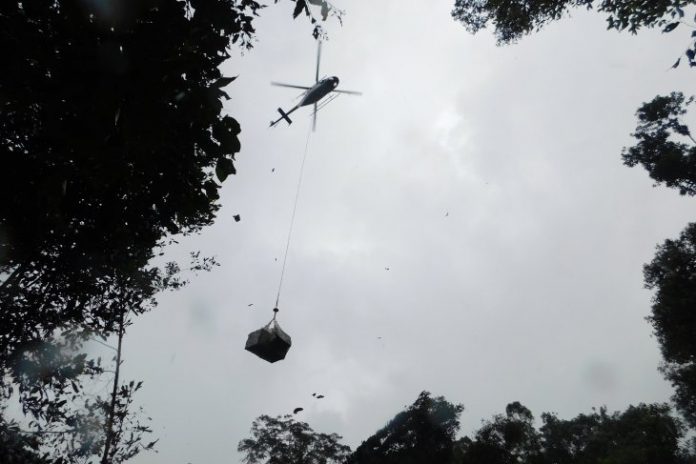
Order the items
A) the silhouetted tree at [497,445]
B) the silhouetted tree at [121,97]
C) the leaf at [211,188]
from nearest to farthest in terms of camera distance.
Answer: the silhouetted tree at [121,97] < the leaf at [211,188] < the silhouetted tree at [497,445]

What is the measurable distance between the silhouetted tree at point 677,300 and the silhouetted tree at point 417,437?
77.5 feet

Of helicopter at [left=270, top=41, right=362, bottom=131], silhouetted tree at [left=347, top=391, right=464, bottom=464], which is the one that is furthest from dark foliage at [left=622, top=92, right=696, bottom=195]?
silhouetted tree at [left=347, top=391, right=464, bottom=464]

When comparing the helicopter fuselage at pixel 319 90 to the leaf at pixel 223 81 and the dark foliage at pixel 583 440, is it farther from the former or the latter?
the dark foliage at pixel 583 440

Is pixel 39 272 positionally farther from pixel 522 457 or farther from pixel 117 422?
pixel 522 457

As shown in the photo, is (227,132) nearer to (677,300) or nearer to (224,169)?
(224,169)

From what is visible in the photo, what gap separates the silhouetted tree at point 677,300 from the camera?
1806 centimetres

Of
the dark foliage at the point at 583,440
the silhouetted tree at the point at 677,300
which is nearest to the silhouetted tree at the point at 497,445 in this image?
the dark foliage at the point at 583,440

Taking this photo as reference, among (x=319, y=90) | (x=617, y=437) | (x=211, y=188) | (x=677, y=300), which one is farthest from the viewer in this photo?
(x=617, y=437)

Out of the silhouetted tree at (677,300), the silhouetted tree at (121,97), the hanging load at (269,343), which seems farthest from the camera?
the silhouetted tree at (677,300)

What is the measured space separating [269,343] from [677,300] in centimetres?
2009

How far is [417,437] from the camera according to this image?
39.7 meters

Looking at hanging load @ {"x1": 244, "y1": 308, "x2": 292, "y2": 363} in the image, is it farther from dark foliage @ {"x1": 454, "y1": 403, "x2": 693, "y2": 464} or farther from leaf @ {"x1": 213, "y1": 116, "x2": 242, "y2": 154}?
dark foliage @ {"x1": 454, "y1": 403, "x2": 693, "y2": 464}

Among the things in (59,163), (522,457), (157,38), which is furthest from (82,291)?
(522,457)

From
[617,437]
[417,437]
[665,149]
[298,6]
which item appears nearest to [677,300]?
[665,149]
